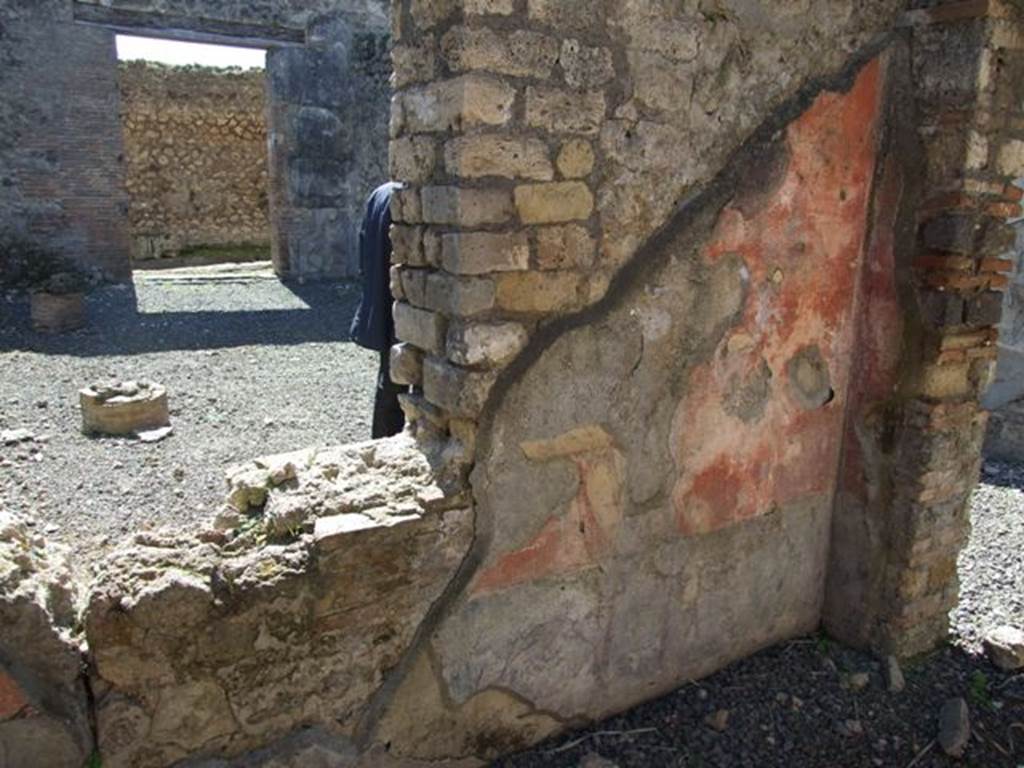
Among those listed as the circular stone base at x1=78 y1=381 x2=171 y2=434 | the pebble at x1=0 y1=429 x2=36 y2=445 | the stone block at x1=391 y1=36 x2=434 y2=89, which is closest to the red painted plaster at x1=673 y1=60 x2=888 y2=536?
the stone block at x1=391 y1=36 x2=434 y2=89

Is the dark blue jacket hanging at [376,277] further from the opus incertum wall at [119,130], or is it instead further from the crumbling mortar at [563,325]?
the opus incertum wall at [119,130]

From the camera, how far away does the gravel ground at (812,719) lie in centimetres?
250

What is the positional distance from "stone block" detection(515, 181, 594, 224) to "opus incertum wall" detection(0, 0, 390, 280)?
10421 millimetres

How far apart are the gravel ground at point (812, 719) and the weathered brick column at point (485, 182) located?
1.13 metres

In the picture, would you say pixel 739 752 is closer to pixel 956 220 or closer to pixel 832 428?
pixel 832 428

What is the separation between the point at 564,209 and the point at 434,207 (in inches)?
13.7

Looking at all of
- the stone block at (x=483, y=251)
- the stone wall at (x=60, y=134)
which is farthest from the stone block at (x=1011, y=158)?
the stone wall at (x=60, y=134)

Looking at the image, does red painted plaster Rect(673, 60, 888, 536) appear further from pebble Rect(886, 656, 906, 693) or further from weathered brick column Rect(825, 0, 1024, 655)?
pebble Rect(886, 656, 906, 693)

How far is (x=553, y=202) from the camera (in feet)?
6.92

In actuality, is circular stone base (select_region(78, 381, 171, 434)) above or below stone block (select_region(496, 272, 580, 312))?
below

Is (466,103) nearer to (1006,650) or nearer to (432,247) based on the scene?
(432,247)

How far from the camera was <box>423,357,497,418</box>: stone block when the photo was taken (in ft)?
6.97

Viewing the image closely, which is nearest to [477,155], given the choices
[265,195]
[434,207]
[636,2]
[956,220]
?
[434,207]

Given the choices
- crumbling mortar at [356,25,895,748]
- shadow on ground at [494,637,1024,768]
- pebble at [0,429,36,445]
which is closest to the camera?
crumbling mortar at [356,25,895,748]
